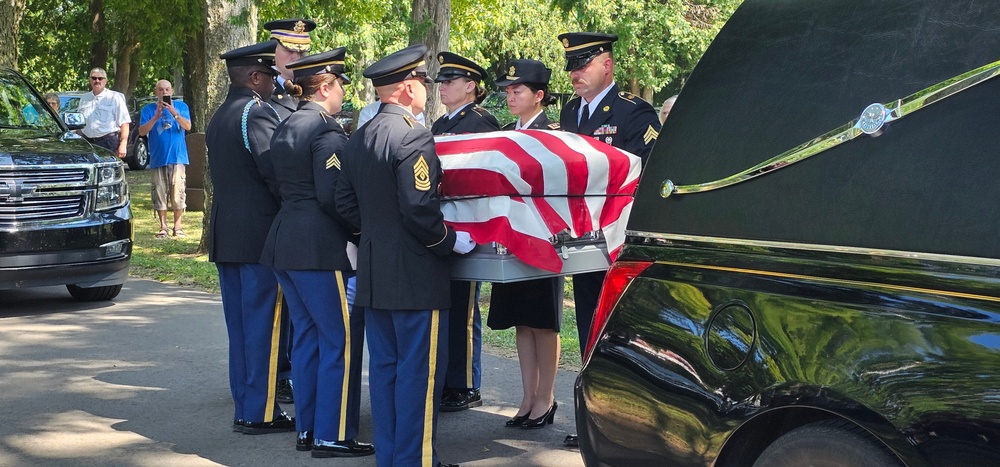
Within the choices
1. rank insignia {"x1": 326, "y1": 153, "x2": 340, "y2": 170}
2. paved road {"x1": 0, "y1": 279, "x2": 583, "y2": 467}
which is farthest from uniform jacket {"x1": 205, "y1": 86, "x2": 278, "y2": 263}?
paved road {"x1": 0, "y1": 279, "x2": 583, "y2": 467}

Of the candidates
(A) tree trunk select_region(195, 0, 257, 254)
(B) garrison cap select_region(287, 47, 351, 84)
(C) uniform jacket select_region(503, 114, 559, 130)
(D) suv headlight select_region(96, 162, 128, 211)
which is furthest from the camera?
(A) tree trunk select_region(195, 0, 257, 254)

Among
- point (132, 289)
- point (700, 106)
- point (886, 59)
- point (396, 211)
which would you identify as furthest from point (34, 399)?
point (886, 59)

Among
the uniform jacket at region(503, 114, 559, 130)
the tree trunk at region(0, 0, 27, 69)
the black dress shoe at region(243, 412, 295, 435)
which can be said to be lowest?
the black dress shoe at region(243, 412, 295, 435)

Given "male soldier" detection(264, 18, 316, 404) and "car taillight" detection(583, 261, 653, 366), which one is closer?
"car taillight" detection(583, 261, 653, 366)

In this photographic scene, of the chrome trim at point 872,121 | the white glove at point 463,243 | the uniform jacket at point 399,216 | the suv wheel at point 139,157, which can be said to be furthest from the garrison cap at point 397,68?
the suv wheel at point 139,157

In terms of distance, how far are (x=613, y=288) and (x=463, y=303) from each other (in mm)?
3225

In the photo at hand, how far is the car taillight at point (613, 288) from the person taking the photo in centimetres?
321

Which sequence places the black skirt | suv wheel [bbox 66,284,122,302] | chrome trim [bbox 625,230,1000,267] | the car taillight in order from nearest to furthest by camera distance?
chrome trim [bbox 625,230,1000,267] → the car taillight → the black skirt → suv wheel [bbox 66,284,122,302]

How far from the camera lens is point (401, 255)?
15.7 feet

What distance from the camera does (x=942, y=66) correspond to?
261 cm

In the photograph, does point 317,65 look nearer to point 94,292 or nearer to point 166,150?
point 94,292

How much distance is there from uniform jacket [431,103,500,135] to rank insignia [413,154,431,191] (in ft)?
5.76

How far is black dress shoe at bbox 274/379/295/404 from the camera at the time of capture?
22.2 feet

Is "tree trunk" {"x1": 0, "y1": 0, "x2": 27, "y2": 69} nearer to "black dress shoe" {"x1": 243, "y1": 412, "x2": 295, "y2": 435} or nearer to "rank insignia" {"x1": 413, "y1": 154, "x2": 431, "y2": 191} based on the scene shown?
"black dress shoe" {"x1": 243, "y1": 412, "x2": 295, "y2": 435}
